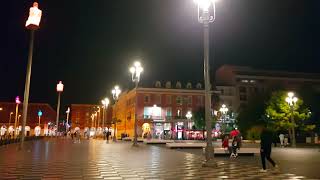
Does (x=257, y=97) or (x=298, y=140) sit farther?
(x=257, y=97)

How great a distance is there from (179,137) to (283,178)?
5747 cm

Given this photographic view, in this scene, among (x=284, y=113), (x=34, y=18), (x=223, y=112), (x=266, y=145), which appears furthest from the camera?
→ (x=223, y=112)

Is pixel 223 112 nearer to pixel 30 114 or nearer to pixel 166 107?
pixel 166 107

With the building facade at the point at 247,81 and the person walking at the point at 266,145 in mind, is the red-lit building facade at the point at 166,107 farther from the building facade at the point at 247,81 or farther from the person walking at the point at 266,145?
the person walking at the point at 266,145

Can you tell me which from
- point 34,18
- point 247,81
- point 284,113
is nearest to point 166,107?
point 247,81

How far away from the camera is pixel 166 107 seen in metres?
77.6

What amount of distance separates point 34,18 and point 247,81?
69165 mm

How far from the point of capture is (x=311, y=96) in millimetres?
55500

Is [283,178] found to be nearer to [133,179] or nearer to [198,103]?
[133,179]

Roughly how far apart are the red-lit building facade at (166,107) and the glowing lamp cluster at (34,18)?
155ft

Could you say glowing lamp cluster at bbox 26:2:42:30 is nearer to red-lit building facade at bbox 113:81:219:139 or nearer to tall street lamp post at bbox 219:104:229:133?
tall street lamp post at bbox 219:104:229:133

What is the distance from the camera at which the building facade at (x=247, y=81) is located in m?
86.3

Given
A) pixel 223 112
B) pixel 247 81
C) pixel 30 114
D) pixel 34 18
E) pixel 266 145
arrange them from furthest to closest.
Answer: pixel 30 114 < pixel 247 81 < pixel 223 112 < pixel 34 18 < pixel 266 145

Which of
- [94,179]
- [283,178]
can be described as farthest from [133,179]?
[283,178]
